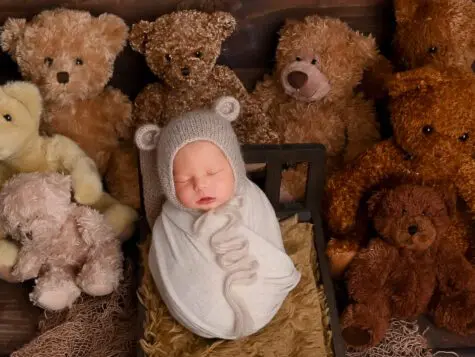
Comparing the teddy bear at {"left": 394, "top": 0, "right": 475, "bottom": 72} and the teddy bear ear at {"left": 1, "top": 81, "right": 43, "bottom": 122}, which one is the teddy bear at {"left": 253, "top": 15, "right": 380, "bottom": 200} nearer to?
the teddy bear at {"left": 394, "top": 0, "right": 475, "bottom": 72}

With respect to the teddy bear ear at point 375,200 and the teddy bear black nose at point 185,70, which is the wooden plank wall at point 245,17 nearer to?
the teddy bear black nose at point 185,70

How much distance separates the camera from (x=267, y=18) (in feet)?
3.93


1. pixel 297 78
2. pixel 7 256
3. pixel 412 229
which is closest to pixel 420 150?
pixel 412 229

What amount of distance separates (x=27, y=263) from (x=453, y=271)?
30.0 inches

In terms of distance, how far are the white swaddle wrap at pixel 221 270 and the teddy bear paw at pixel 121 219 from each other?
0.67 ft

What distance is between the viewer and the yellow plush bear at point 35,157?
3.43 ft

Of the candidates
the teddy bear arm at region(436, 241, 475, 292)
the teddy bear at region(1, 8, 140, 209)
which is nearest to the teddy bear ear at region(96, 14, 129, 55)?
the teddy bear at region(1, 8, 140, 209)

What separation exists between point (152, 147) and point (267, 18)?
41 cm

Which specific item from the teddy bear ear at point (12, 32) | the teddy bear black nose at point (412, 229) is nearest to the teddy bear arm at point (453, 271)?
the teddy bear black nose at point (412, 229)

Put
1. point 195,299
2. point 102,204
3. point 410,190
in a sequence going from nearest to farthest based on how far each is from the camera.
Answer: point 195,299, point 410,190, point 102,204

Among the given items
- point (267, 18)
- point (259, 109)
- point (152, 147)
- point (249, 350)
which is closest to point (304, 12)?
point (267, 18)

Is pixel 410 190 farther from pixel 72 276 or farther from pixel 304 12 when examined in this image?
pixel 72 276

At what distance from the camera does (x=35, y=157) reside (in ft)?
3.63

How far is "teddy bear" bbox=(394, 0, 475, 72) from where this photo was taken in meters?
1.11
